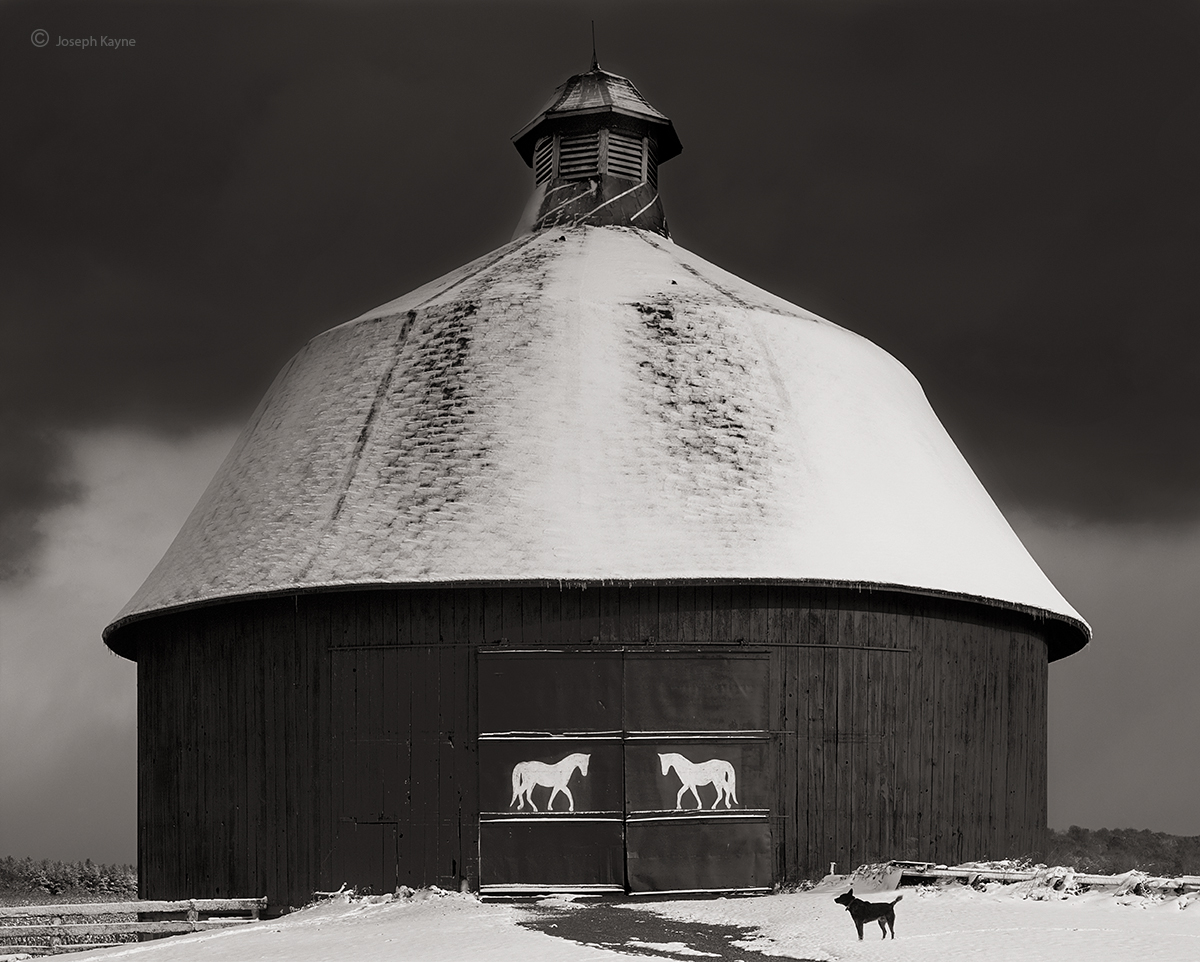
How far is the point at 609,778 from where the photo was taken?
15.6 meters

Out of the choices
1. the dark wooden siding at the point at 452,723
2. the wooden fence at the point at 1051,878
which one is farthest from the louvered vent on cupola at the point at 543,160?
the wooden fence at the point at 1051,878

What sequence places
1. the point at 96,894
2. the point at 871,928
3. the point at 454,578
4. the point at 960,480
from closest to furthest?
the point at 871,928 < the point at 454,578 < the point at 960,480 < the point at 96,894

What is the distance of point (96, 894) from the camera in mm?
29391

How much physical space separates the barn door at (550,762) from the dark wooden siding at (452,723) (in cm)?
19

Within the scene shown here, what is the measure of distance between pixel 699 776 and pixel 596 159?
37.3ft

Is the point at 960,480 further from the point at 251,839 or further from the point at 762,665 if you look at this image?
the point at 251,839

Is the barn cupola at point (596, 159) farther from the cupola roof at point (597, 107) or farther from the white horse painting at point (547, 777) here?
the white horse painting at point (547, 777)

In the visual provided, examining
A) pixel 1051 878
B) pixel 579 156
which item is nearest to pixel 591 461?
pixel 1051 878

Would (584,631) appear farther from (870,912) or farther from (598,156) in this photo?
(598,156)

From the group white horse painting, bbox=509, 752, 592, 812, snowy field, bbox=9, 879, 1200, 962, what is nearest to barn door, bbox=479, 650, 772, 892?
white horse painting, bbox=509, 752, 592, 812

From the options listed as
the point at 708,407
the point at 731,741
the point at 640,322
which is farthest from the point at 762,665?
the point at 640,322

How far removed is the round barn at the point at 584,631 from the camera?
1560cm

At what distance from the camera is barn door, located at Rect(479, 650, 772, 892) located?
15.5 metres

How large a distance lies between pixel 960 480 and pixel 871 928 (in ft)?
26.2
